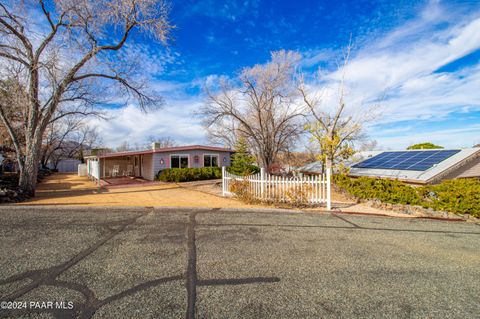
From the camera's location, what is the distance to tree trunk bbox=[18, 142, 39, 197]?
29.9 ft

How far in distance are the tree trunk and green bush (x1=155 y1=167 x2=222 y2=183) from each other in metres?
7.41

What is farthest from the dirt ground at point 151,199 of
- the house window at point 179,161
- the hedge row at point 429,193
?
the house window at point 179,161

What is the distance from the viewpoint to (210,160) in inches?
769

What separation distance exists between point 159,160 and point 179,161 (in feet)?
5.29

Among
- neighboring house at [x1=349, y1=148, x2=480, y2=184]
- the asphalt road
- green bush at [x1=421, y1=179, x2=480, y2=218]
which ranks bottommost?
the asphalt road

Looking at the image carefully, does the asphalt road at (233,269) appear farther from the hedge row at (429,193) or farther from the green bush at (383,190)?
the green bush at (383,190)

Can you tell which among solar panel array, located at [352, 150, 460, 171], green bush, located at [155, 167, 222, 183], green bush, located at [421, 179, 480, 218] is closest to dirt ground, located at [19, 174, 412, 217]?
green bush, located at [421, 179, 480, 218]

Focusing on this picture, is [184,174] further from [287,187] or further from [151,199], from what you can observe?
[287,187]

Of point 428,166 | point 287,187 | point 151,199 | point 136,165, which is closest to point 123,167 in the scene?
A: point 136,165

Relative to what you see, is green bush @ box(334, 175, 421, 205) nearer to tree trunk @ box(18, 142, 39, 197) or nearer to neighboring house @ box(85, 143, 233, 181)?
neighboring house @ box(85, 143, 233, 181)

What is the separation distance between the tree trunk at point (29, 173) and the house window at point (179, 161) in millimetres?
8655

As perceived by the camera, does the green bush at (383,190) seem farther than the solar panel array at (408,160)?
No

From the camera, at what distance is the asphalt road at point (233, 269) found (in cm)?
216

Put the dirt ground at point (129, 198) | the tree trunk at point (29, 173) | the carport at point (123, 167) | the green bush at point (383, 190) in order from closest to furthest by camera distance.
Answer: the green bush at point (383, 190) < the dirt ground at point (129, 198) < the tree trunk at point (29, 173) < the carport at point (123, 167)
